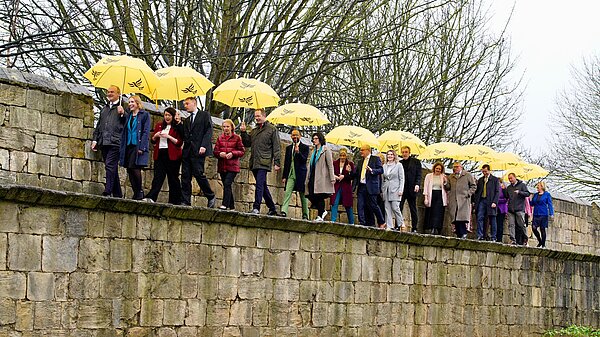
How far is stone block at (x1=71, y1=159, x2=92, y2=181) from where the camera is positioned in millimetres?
14281

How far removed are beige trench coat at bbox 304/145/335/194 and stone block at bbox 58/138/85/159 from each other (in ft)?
14.6

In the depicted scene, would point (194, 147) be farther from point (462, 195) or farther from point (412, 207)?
point (462, 195)

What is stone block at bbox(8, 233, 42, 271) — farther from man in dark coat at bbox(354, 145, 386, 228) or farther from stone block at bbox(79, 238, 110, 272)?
man in dark coat at bbox(354, 145, 386, 228)

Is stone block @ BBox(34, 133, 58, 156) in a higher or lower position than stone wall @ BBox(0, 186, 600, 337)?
higher

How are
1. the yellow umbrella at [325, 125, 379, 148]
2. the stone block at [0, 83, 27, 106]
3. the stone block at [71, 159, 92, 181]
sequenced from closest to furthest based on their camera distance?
the stone block at [0, 83, 27, 106]
the stone block at [71, 159, 92, 181]
the yellow umbrella at [325, 125, 379, 148]

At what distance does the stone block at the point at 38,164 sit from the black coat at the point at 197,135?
2277 millimetres

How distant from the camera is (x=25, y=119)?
13508mm

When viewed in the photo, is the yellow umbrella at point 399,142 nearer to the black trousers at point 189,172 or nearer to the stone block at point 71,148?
the black trousers at point 189,172

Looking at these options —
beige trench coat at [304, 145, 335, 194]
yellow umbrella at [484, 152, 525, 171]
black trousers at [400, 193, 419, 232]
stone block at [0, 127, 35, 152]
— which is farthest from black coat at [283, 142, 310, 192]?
yellow umbrella at [484, 152, 525, 171]

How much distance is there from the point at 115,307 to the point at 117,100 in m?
2.58

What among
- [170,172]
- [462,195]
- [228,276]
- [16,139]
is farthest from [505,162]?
[16,139]

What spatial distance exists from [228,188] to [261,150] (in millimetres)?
762

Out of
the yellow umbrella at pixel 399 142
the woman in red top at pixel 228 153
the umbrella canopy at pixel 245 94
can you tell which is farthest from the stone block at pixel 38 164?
the yellow umbrella at pixel 399 142

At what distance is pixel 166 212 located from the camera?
575 inches
